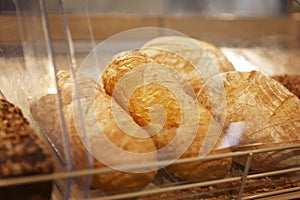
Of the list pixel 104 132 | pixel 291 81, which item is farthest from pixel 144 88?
pixel 291 81

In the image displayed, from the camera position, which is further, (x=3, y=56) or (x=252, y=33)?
(x=252, y=33)

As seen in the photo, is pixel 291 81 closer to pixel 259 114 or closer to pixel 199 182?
pixel 259 114

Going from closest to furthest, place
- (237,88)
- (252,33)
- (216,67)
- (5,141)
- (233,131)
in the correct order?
1. (5,141)
2. (233,131)
3. (237,88)
4. (216,67)
5. (252,33)

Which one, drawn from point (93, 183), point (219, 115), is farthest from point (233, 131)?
point (93, 183)

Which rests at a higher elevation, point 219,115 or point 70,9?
point 70,9

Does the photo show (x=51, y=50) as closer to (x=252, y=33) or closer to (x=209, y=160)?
(x=209, y=160)

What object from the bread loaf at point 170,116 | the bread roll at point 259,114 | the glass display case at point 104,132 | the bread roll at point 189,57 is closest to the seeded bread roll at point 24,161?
the glass display case at point 104,132
